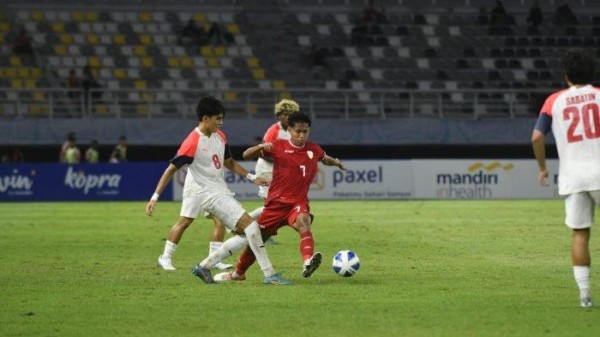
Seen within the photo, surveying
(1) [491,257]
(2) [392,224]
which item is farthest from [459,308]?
(2) [392,224]

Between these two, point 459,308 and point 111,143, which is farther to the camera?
point 111,143

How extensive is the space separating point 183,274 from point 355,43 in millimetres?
33557

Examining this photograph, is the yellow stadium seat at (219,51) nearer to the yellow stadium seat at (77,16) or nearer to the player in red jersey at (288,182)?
the yellow stadium seat at (77,16)

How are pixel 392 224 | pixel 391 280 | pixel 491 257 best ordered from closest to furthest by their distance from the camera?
1. pixel 391 280
2. pixel 491 257
3. pixel 392 224

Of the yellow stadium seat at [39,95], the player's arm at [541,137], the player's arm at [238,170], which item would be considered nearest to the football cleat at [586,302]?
the player's arm at [541,137]

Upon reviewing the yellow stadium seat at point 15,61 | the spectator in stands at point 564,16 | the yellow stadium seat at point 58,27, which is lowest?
the yellow stadium seat at point 15,61

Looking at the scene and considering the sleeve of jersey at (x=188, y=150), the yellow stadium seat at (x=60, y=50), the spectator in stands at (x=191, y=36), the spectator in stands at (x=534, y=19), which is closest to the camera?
the sleeve of jersey at (x=188, y=150)

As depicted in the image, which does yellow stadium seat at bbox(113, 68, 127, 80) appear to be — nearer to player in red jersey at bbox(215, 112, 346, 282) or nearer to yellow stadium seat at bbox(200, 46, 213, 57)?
yellow stadium seat at bbox(200, 46, 213, 57)

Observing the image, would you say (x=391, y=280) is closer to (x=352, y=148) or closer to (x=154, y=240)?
(x=154, y=240)

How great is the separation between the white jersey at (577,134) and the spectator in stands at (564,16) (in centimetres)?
3968

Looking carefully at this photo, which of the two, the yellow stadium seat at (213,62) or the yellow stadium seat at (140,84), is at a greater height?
the yellow stadium seat at (213,62)

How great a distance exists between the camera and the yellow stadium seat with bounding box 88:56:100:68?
4513 centimetres

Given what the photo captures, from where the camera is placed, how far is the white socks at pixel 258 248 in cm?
1342

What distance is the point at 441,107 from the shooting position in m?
42.8
